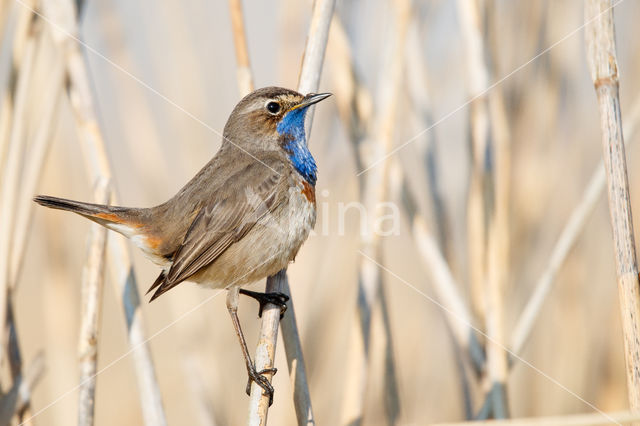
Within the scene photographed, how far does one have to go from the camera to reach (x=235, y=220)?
2.74m

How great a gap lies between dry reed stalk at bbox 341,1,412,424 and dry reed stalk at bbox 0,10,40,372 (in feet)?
4.72

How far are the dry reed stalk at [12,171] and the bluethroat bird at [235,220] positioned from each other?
391 millimetres

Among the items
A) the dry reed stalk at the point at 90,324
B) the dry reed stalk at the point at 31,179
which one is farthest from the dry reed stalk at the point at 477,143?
the dry reed stalk at the point at 31,179

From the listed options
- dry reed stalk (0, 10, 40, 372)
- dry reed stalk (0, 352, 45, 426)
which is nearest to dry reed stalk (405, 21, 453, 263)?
dry reed stalk (0, 10, 40, 372)

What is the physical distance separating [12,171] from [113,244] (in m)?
0.53

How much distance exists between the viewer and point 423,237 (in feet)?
10.1

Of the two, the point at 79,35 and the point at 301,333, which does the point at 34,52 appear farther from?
the point at 301,333

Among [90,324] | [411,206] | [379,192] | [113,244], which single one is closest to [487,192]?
[411,206]

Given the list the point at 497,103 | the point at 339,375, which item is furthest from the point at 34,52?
the point at 339,375

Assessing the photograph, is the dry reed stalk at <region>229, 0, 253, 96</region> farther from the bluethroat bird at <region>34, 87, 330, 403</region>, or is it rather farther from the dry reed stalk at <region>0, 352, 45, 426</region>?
the dry reed stalk at <region>0, 352, 45, 426</region>

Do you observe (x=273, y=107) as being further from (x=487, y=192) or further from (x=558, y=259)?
(x=558, y=259)

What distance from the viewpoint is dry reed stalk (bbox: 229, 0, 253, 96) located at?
2607 mm

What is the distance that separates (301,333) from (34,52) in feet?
5.79

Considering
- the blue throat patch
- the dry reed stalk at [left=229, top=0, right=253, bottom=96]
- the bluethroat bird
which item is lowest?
the bluethroat bird
